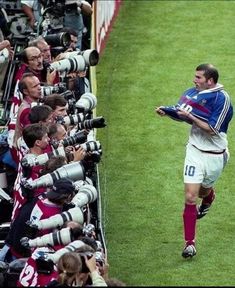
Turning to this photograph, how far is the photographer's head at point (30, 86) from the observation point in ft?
37.8

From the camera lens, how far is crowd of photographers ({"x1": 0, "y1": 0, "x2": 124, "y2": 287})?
8.88m

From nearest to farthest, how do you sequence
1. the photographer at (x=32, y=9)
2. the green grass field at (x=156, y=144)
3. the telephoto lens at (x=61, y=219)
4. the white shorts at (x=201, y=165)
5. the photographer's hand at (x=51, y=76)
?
1. the telephoto lens at (x=61, y=219)
2. the white shorts at (x=201, y=165)
3. the green grass field at (x=156, y=144)
4. the photographer's hand at (x=51, y=76)
5. the photographer at (x=32, y=9)

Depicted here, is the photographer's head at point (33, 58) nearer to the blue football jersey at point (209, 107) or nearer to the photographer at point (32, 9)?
the blue football jersey at point (209, 107)

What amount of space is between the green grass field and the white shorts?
78cm

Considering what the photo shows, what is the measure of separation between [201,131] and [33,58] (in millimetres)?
2084

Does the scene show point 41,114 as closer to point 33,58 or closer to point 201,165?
point 33,58

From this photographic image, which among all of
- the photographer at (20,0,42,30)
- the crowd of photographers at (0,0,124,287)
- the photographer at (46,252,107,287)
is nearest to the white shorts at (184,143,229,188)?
the crowd of photographers at (0,0,124,287)

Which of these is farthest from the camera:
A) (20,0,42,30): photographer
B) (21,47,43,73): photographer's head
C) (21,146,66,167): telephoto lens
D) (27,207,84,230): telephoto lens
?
(20,0,42,30): photographer

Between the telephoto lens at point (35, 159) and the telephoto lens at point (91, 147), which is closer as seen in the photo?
the telephoto lens at point (35, 159)

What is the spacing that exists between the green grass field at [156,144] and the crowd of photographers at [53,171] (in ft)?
2.67

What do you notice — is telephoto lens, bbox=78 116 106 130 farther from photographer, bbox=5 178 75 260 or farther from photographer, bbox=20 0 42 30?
photographer, bbox=20 0 42 30

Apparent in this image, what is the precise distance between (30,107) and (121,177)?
2688mm

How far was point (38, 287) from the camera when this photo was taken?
849 centimetres

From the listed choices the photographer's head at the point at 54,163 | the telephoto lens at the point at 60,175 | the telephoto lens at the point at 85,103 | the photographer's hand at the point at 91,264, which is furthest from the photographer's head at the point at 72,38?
the photographer's hand at the point at 91,264
